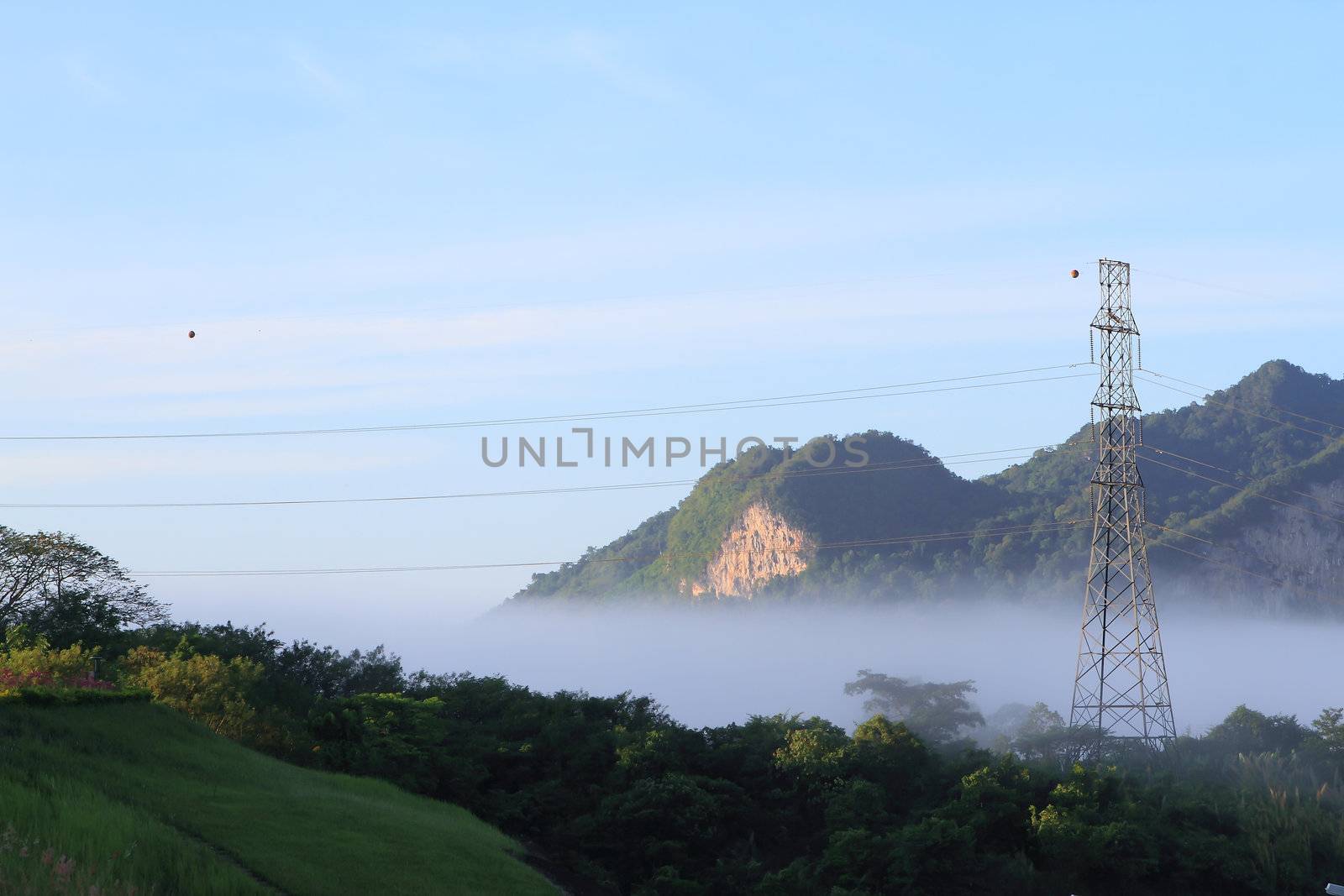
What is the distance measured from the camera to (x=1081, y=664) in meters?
48.6

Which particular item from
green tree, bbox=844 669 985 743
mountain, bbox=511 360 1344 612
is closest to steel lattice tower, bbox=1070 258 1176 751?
green tree, bbox=844 669 985 743

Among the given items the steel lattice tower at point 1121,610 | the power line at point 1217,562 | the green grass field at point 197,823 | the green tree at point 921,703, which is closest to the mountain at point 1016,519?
the power line at point 1217,562

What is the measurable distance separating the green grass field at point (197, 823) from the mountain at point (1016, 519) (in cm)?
10440

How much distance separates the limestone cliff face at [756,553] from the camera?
14675 centimetres

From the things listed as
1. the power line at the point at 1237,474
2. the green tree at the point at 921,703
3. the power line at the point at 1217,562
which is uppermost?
the power line at the point at 1237,474

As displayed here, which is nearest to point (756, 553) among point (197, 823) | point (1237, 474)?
point (1237, 474)

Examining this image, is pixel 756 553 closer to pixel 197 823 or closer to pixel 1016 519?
pixel 1016 519

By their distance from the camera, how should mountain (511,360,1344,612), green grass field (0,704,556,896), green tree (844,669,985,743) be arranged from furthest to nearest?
mountain (511,360,1344,612), green tree (844,669,985,743), green grass field (0,704,556,896)

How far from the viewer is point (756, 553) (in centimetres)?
15212

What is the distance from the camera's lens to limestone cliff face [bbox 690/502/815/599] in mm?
146750

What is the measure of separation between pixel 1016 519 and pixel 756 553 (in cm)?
2975

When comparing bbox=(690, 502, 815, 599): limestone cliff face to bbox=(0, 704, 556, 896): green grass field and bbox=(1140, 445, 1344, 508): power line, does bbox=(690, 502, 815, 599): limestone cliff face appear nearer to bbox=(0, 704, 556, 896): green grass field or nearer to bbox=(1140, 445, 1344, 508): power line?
bbox=(1140, 445, 1344, 508): power line

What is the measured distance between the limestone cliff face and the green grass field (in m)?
114

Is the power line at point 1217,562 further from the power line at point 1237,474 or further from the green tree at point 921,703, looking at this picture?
the green tree at point 921,703
